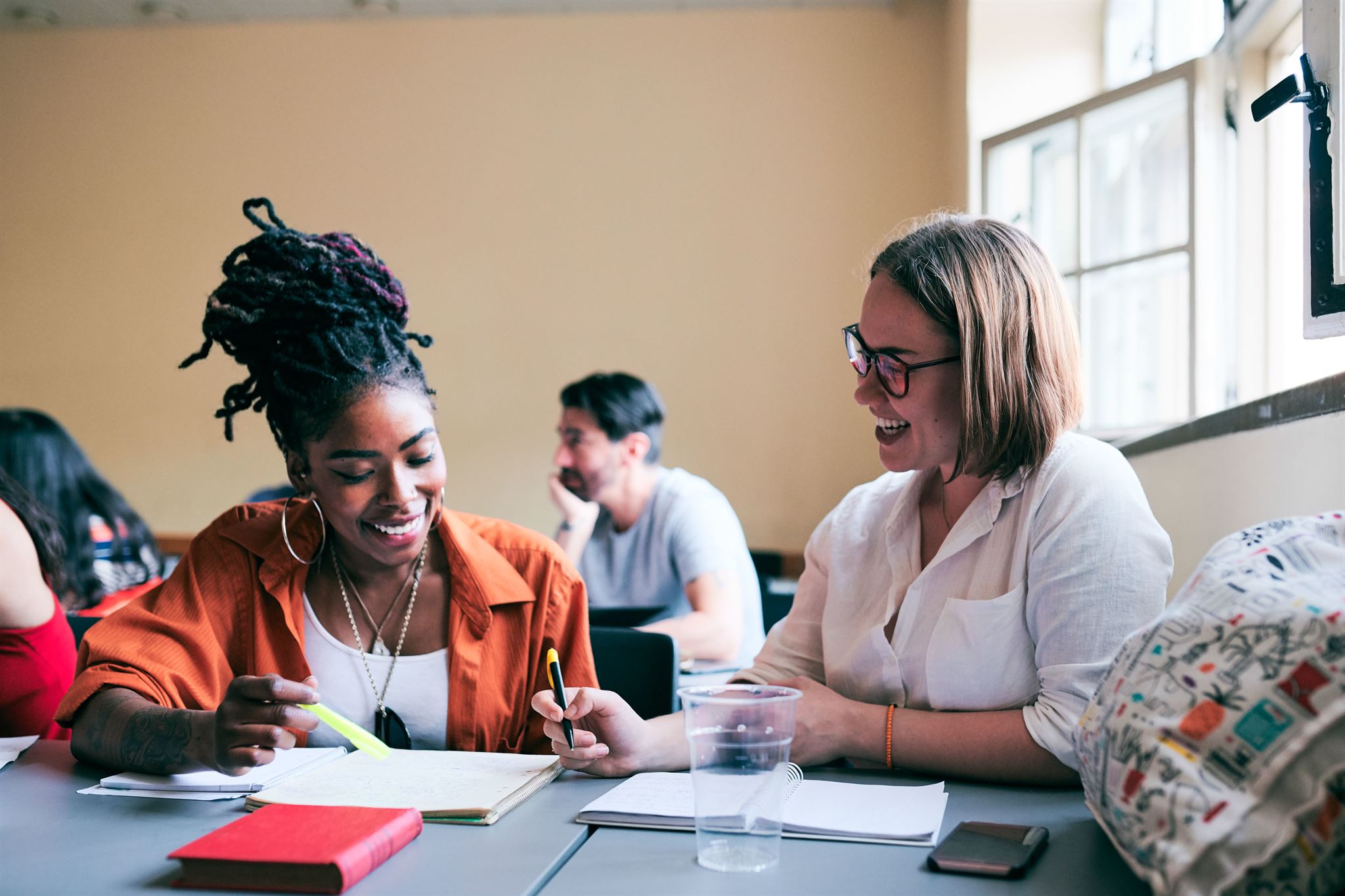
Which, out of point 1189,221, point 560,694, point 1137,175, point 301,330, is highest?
point 1137,175

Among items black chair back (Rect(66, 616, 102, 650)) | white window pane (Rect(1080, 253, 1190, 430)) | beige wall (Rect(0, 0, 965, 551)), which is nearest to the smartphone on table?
black chair back (Rect(66, 616, 102, 650))

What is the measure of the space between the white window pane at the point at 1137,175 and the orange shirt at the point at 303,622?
6.37 ft

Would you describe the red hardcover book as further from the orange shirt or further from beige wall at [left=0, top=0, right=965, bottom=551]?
beige wall at [left=0, top=0, right=965, bottom=551]

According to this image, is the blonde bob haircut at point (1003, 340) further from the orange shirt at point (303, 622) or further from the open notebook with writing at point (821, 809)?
the orange shirt at point (303, 622)

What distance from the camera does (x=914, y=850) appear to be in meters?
1.02

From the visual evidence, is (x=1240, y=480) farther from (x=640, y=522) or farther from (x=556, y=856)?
(x=640, y=522)

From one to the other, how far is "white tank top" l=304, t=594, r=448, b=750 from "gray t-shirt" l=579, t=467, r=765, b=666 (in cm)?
130

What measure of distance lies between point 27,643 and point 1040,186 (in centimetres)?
318

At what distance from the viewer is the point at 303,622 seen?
1654mm

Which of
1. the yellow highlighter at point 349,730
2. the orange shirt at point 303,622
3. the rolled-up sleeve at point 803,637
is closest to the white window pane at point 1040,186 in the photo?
the rolled-up sleeve at point 803,637

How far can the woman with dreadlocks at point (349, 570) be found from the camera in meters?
1.60

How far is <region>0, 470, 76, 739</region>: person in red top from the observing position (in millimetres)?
1801

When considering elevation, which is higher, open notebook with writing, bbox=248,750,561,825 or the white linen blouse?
the white linen blouse

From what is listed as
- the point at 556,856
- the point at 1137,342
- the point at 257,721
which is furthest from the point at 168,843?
the point at 1137,342
